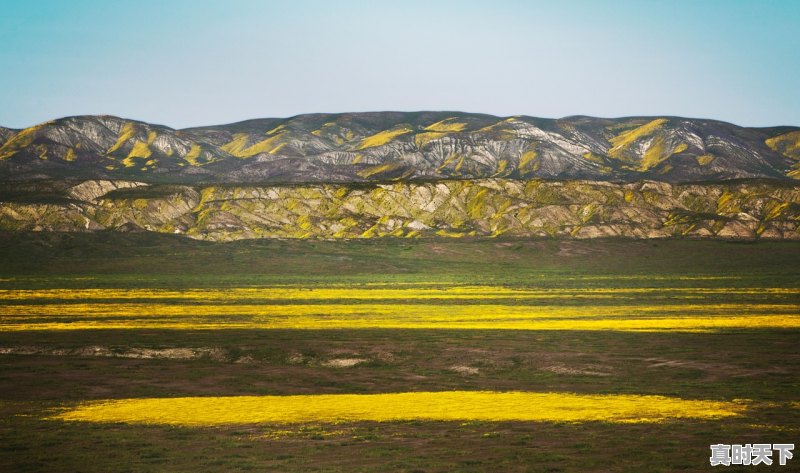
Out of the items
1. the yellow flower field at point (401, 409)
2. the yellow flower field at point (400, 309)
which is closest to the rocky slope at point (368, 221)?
the yellow flower field at point (400, 309)

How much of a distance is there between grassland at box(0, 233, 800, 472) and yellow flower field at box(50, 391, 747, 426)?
0.39ft

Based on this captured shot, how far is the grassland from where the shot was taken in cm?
2539

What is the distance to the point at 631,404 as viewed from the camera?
106 ft

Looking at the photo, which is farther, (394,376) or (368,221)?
(368,221)

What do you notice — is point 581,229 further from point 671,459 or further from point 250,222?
point 671,459

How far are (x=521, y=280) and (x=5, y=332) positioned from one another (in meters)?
69.8

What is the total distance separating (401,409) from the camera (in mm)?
31875

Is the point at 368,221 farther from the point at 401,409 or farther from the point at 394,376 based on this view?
the point at 401,409

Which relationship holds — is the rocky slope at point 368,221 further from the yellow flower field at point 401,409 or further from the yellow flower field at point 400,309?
the yellow flower field at point 401,409

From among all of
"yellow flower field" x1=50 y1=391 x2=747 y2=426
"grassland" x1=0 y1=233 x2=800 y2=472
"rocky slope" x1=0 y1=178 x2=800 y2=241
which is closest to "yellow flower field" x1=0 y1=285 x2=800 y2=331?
"grassland" x1=0 y1=233 x2=800 y2=472

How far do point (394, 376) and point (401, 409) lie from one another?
8.76 metres

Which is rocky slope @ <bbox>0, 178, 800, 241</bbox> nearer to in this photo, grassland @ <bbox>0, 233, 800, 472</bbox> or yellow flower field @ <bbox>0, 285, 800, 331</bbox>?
grassland @ <bbox>0, 233, 800, 472</bbox>

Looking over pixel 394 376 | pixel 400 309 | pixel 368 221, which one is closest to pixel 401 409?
pixel 394 376

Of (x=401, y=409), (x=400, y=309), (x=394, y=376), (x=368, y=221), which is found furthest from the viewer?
(x=368, y=221)
